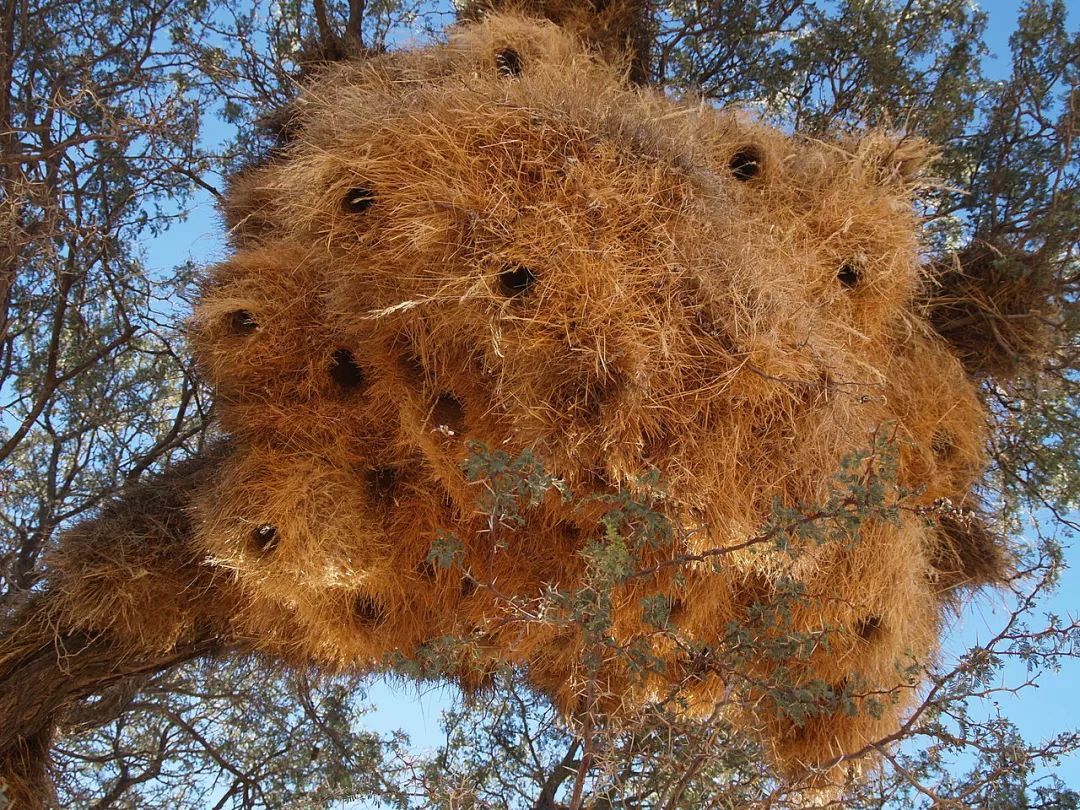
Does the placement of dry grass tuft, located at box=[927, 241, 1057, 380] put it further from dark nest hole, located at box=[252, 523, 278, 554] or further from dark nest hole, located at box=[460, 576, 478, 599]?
dark nest hole, located at box=[252, 523, 278, 554]

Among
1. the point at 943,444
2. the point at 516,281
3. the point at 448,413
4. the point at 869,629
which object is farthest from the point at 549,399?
the point at 943,444

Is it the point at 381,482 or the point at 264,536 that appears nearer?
the point at 264,536

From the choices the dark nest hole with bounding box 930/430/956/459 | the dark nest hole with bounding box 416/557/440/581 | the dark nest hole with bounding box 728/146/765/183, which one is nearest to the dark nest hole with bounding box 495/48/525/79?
the dark nest hole with bounding box 728/146/765/183

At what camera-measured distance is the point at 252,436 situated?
4215 millimetres

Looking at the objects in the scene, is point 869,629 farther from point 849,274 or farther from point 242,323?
point 242,323

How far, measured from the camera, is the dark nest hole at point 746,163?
4.30m

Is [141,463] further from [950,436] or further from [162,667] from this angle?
[950,436]

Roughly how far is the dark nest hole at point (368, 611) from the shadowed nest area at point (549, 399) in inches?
1.5

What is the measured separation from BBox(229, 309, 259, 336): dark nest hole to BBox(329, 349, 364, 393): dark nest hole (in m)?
0.32

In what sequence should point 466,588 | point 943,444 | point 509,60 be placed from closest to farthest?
point 466,588
point 943,444
point 509,60

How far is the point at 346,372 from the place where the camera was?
14.1 feet

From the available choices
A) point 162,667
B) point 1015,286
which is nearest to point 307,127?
point 162,667

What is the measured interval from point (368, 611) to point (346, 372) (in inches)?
37.9

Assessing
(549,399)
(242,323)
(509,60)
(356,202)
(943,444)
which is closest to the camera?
(549,399)
